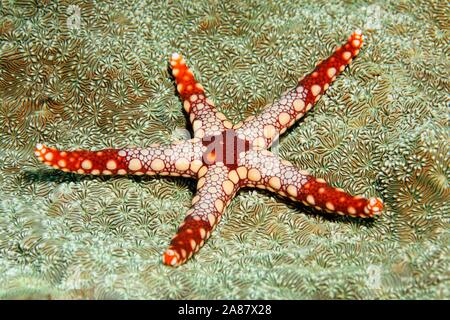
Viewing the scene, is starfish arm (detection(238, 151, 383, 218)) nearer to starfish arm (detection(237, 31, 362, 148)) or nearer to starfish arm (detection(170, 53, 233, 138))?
starfish arm (detection(237, 31, 362, 148))

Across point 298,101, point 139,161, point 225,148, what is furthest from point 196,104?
point 298,101

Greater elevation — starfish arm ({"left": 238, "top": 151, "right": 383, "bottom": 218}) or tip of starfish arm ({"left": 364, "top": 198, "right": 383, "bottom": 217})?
starfish arm ({"left": 238, "top": 151, "right": 383, "bottom": 218})

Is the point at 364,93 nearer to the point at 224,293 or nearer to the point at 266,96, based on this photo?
the point at 266,96

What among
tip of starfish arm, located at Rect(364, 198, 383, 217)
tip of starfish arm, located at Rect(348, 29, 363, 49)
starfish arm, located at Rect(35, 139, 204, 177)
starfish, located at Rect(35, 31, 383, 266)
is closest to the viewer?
tip of starfish arm, located at Rect(364, 198, 383, 217)

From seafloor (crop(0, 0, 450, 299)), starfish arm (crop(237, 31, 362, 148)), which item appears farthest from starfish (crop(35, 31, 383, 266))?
seafloor (crop(0, 0, 450, 299))

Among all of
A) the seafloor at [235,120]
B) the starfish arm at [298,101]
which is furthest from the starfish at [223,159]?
the seafloor at [235,120]

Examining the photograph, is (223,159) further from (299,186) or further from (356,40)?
(356,40)

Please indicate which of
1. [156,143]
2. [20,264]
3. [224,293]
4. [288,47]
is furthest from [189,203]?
[288,47]
